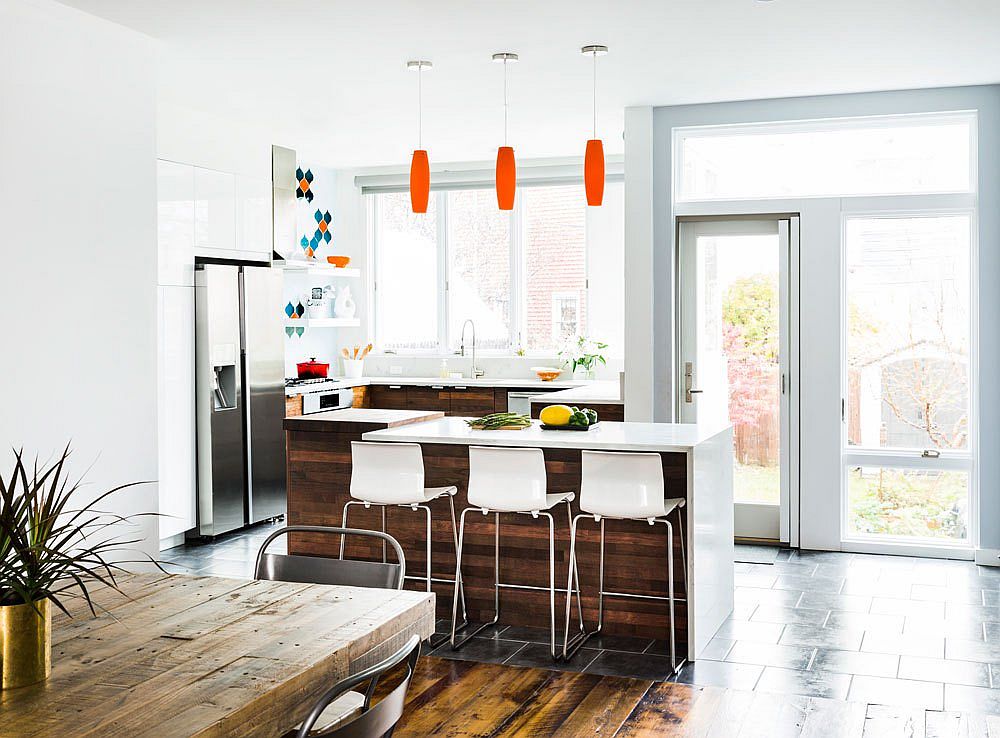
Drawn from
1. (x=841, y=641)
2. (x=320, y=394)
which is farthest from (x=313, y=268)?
(x=841, y=641)

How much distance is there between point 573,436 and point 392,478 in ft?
2.75

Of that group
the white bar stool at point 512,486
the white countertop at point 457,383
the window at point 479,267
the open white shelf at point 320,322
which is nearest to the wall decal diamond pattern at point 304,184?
the open white shelf at point 320,322

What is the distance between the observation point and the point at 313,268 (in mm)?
7898

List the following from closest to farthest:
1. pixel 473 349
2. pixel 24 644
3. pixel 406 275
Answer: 1. pixel 24 644
2. pixel 473 349
3. pixel 406 275

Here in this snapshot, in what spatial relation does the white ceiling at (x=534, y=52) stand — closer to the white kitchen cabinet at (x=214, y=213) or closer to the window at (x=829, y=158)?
the window at (x=829, y=158)

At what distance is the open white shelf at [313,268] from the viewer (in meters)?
7.55

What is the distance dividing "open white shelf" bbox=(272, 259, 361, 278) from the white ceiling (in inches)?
40.5

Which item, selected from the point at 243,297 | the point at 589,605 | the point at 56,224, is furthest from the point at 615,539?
the point at 243,297

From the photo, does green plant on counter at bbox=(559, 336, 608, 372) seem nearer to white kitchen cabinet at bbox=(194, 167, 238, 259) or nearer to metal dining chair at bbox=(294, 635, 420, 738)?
white kitchen cabinet at bbox=(194, 167, 238, 259)

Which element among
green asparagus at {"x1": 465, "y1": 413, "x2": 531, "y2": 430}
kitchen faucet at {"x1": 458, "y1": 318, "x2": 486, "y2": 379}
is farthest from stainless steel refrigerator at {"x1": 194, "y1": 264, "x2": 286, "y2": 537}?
green asparagus at {"x1": 465, "y1": 413, "x2": 531, "y2": 430}

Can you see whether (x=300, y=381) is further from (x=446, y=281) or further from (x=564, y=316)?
(x=564, y=316)

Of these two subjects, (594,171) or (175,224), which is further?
(175,224)

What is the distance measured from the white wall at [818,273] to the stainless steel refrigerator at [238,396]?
2551 mm

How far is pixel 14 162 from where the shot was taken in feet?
13.7
